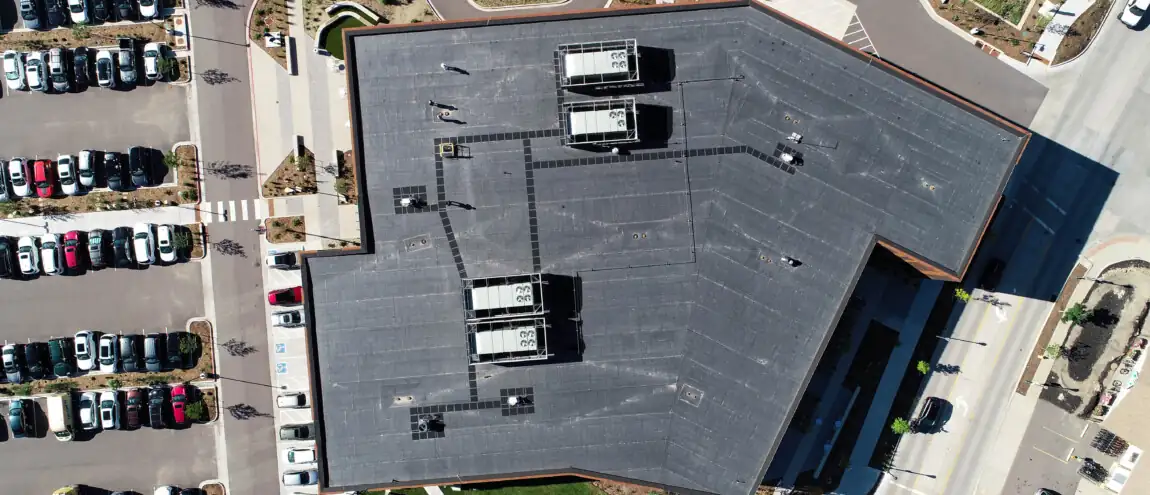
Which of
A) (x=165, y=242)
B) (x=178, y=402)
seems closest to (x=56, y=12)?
(x=165, y=242)

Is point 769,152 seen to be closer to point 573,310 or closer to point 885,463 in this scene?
point 573,310

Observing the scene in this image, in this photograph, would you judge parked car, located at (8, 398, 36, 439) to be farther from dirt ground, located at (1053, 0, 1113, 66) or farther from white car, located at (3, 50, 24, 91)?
dirt ground, located at (1053, 0, 1113, 66)

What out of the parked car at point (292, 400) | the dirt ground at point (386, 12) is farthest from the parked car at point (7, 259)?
the dirt ground at point (386, 12)

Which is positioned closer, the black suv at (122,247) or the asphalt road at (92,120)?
the black suv at (122,247)

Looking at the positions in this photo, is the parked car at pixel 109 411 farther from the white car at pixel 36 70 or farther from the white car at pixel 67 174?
the white car at pixel 36 70

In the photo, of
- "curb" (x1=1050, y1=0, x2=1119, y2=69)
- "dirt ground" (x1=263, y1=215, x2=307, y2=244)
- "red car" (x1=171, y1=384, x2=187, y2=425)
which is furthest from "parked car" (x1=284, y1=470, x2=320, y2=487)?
"curb" (x1=1050, y1=0, x2=1119, y2=69)

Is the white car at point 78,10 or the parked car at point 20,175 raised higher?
Answer: the white car at point 78,10

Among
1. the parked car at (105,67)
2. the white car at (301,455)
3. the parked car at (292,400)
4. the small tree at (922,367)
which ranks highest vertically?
the parked car at (105,67)
